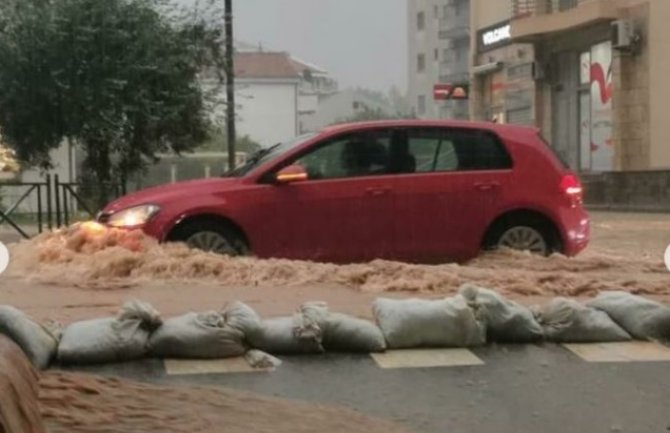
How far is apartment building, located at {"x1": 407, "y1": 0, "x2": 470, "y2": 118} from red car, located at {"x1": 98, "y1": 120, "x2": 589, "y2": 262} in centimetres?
731

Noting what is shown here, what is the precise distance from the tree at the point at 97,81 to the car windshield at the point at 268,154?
21.8 feet

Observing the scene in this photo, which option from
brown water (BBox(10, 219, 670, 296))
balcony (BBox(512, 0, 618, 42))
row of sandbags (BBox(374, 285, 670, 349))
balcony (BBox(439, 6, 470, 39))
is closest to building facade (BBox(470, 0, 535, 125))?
balcony (BBox(439, 6, 470, 39))

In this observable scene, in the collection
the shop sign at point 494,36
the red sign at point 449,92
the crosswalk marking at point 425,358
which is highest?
the shop sign at point 494,36

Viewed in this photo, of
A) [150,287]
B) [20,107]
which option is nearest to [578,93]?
[20,107]

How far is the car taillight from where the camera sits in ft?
41.7

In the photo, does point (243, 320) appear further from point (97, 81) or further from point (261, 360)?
point (97, 81)

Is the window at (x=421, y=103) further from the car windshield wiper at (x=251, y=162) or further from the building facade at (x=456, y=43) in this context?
the building facade at (x=456, y=43)

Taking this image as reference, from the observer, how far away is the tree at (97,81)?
Result: 63.7 ft

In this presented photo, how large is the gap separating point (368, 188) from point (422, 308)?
13.7 ft

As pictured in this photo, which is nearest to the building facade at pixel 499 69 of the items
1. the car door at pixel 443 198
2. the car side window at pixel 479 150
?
the car side window at pixel 479 150

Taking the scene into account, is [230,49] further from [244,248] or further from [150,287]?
[150,287]

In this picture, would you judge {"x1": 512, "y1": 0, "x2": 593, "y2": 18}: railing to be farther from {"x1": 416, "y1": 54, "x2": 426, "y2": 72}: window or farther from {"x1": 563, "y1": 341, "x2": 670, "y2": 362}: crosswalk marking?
{"x1": 563, "y1": 341, "x2": 670, "y2": 362}: crosswalk marking

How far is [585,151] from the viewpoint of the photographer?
3775 centimetres

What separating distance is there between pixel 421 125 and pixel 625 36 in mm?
22397
